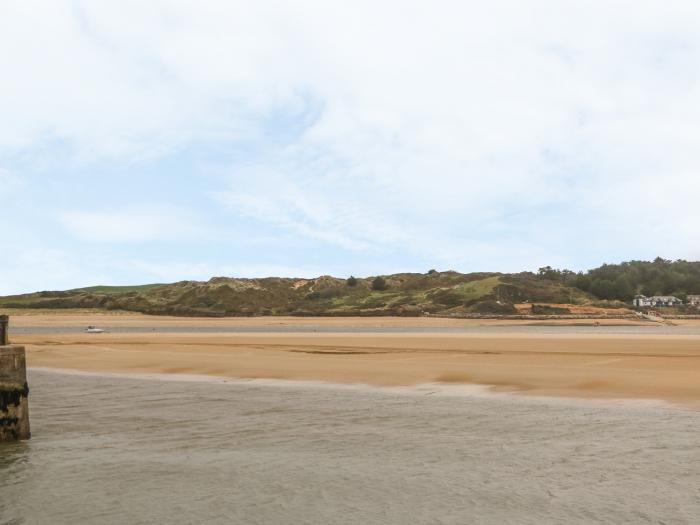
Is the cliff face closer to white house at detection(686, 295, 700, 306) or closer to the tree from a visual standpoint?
the tree

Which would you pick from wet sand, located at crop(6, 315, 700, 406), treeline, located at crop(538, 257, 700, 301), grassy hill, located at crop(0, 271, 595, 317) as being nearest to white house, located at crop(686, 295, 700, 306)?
treeline, located at crop(538, 257, 700, 301)

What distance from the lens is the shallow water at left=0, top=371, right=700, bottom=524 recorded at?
7.50 meters

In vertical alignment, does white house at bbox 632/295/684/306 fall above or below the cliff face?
above

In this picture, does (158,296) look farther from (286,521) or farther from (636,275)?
(286,521)

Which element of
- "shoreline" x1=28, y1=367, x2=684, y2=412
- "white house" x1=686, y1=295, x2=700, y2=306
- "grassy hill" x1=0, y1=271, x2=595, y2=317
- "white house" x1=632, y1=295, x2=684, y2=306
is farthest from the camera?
"white house" x1=686, y1=295, x2=700, y2=306

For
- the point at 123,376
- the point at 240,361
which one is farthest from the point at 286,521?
the point at 240,361

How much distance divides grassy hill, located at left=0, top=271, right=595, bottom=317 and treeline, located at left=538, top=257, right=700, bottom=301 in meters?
14.2

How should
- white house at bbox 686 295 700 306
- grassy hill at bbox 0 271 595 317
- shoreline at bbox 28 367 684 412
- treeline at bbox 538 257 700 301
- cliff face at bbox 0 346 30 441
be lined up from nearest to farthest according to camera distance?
cliff face at bbox 0 346 30 441
shoreline at bbox 28 367 684 412
grassy hill at bbox 0 271 595 317
white house at bbox 686 295 700 306
treeline at bbox 538 257 700 301

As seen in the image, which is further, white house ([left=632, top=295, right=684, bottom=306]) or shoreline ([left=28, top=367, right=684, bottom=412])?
white house ([left=632, top=295, right=684, bottom=306])

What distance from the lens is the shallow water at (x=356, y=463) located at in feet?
24.6

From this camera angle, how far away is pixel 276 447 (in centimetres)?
1086

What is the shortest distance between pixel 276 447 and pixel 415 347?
2288 cm

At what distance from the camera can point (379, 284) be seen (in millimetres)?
122562

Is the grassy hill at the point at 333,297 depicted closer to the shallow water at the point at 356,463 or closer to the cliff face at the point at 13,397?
the shallow water at the point at 356,463
